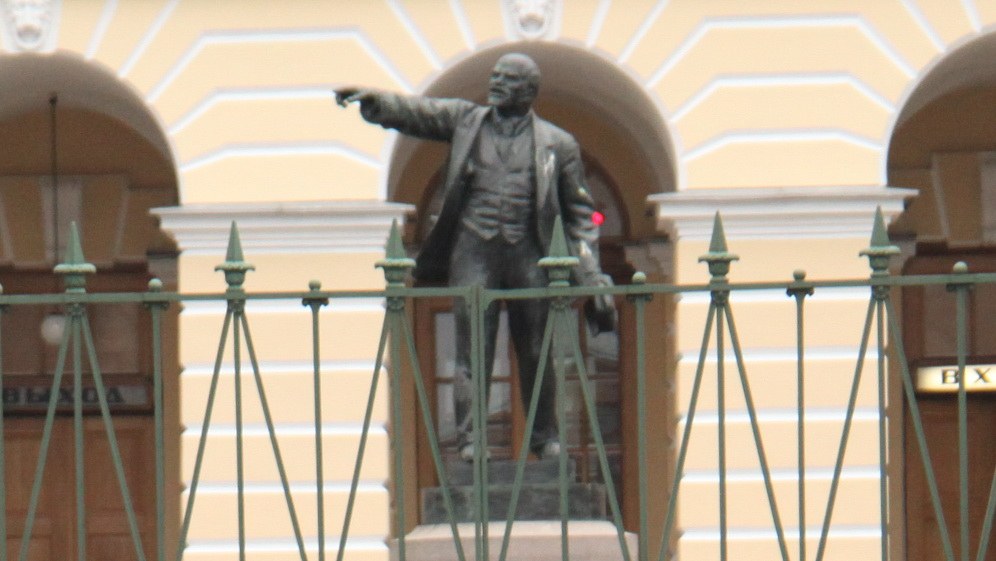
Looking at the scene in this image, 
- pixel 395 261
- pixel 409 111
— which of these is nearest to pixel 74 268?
pixel 395 261

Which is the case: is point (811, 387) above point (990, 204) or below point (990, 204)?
below

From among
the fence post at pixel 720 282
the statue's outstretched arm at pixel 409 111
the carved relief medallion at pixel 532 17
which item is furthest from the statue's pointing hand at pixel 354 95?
the carved relief medallion at pixel 532 17

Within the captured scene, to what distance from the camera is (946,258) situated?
1524 cm

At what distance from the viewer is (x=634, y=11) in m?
12.3

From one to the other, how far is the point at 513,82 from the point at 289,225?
5158 mm

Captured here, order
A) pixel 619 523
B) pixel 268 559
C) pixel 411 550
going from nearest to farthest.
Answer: pixel 619 523 → pixel 411 550 → pixel 268 559

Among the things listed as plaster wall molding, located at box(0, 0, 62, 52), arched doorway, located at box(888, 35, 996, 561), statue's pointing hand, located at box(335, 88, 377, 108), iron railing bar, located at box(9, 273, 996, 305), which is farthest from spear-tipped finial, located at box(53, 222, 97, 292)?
arched doorway, located at box(888, 35, 996, 561)

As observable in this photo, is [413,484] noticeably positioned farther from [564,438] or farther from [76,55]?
[564,438]

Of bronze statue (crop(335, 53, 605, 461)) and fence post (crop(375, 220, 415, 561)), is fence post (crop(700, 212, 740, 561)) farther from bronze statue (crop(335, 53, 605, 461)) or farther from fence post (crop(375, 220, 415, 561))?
bronze statue (crop(335, 53, 605, 461))

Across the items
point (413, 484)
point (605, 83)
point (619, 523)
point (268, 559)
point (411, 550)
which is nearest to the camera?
point (619, 523)

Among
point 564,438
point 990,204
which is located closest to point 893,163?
point 990,204

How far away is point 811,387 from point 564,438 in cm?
695

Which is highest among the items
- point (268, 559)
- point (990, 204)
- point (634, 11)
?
point (634, 11)

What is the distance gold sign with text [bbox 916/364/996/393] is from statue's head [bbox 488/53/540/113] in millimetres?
8750
